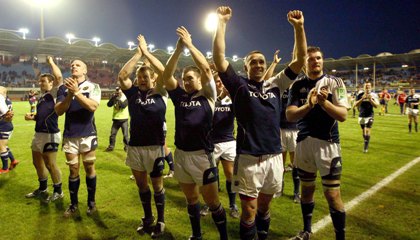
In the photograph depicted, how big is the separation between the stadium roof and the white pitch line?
4058 centimetres

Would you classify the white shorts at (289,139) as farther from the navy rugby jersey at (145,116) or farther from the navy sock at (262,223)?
the navy rugby jersey at (145,116)

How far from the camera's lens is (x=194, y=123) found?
151 inches

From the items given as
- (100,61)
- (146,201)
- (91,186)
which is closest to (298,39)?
(146,201)

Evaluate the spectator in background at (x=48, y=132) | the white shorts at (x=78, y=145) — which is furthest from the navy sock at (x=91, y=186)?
the spectator in background at (x=48, y=132)

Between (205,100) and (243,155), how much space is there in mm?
893

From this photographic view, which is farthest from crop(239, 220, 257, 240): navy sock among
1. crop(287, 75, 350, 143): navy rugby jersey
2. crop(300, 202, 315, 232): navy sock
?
crop(287, 75, 350, 143): navy rugby jersey

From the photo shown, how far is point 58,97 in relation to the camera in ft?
17.7

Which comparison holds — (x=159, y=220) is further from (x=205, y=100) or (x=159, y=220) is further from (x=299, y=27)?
(x=299, y=27)

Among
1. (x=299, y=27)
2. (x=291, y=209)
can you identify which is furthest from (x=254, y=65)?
(x=291, y=209)

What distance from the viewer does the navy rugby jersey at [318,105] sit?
3.86 metres

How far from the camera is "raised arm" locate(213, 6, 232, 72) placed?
10.8 feet

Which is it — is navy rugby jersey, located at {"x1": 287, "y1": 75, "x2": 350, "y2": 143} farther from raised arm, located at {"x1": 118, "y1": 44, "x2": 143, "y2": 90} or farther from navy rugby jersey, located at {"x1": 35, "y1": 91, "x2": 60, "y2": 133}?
navy rugby jersey, located at {"x1": 35, "y1": 91, "x2": 60, "y2": 133}

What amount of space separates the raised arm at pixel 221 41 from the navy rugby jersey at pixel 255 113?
6.2 inches

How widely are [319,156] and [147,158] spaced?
2.39 metres
